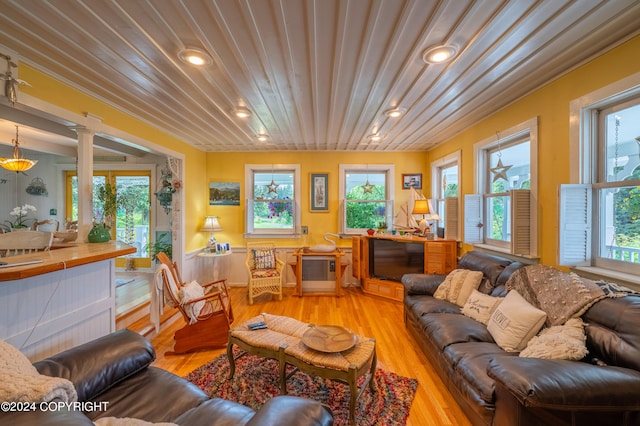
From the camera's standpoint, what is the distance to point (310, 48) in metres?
1.75

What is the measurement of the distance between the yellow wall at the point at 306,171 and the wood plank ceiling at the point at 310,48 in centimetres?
174

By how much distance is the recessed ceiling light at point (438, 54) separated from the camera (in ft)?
5.62

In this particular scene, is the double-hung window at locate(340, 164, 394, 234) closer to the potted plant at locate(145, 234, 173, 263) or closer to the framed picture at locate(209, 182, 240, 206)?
the framed picture at locate(209, 182, 240, 206)

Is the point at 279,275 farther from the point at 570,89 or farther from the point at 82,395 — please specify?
the point at 570,89

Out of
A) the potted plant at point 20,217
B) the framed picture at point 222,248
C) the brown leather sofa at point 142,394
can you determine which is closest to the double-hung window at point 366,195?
the framed picture at point 222,248

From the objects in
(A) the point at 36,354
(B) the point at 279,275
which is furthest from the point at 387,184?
(A) the point at 36,354

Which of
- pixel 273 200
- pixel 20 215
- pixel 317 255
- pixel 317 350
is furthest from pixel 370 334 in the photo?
pixel 20 215

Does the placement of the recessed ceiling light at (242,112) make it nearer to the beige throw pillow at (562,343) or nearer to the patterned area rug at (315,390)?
the patterned area rug at (315,390)

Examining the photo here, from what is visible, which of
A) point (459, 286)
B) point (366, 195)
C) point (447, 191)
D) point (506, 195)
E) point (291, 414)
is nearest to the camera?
point (291, 414)

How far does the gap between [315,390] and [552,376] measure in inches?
59.5

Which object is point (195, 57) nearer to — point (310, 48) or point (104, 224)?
point (310, 48)

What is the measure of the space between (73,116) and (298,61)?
2.06 metres

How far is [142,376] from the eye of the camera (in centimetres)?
147

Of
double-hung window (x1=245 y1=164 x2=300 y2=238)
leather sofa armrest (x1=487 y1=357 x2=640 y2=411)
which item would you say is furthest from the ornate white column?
leather sofa armrest (x1=487 y1=357 x2=640 y2=411)
